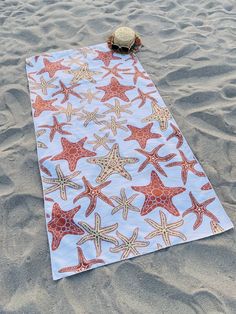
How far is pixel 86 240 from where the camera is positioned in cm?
183

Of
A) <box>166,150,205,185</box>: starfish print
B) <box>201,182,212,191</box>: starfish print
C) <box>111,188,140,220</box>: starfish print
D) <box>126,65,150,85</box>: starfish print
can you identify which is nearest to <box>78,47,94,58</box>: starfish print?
<box>126,65,150,85</box>: starfish print

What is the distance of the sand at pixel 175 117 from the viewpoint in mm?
1656

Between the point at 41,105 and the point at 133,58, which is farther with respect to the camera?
the point at 133,58

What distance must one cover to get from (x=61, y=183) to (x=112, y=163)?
0.33m

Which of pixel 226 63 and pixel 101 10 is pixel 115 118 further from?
pixel 101 10

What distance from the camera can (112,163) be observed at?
216cm

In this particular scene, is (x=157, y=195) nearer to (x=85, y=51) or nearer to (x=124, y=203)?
(x=124, y=203)

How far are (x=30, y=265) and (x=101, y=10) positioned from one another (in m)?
2.59

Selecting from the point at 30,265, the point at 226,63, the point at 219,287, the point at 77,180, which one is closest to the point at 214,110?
the point at 226,63

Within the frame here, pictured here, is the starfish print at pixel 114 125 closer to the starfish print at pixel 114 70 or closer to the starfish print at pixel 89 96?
the starfish print at pixel 89 96

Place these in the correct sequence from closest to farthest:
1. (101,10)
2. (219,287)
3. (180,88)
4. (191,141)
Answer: (219,287), (191,141), (180,88), (101,10)

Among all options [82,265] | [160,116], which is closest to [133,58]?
[160,116]

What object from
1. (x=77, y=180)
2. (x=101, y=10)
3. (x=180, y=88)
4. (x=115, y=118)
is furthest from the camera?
(x=101, y=10)

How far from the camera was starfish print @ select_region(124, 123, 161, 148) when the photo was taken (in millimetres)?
2283
